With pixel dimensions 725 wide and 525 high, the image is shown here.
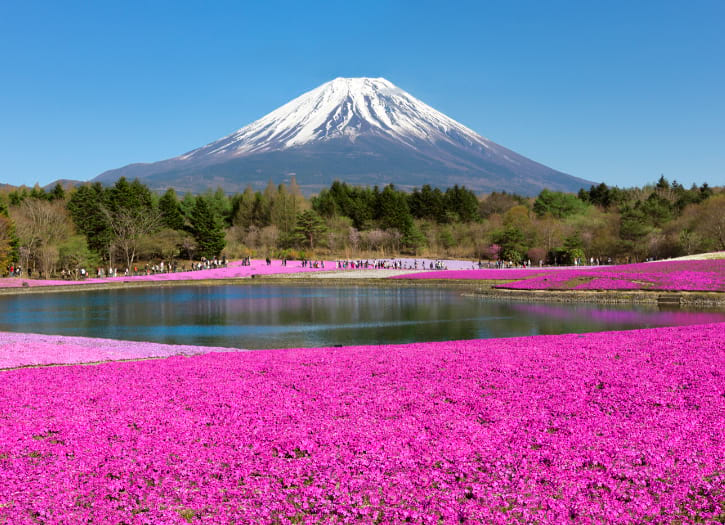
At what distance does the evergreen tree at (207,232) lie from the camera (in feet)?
260

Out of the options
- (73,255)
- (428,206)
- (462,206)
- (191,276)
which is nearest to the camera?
(191,276)

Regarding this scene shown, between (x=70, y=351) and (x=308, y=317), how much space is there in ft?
47.2

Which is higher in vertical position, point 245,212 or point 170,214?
point 245,212

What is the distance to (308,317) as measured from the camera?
100 ft

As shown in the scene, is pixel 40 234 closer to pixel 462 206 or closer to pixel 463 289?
pixel 463 289

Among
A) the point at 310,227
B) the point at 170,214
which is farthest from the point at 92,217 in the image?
the point at 310,227

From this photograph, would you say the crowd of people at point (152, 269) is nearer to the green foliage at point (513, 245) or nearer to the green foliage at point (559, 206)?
the green foliage at point (513, 245)

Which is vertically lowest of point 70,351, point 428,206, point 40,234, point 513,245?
point 70,351

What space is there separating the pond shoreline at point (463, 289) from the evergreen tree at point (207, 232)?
71.1ft

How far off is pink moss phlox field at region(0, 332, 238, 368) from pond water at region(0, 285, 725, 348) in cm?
303

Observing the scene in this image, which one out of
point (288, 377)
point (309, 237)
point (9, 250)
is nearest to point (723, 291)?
point (288, 377)

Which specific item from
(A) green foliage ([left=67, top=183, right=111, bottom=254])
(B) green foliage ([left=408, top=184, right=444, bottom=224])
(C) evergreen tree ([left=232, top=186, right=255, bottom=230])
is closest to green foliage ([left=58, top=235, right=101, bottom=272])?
(A) green foliage ([left=67, top=183, right=111, bottom=254])

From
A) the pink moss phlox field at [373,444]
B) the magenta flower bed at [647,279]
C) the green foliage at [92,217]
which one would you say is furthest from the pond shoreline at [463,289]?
the pink moss phlox field at [373,444]

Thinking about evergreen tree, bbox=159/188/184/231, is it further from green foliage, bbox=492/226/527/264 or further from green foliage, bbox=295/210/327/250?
green foliage, bbox=492/226/527/264
